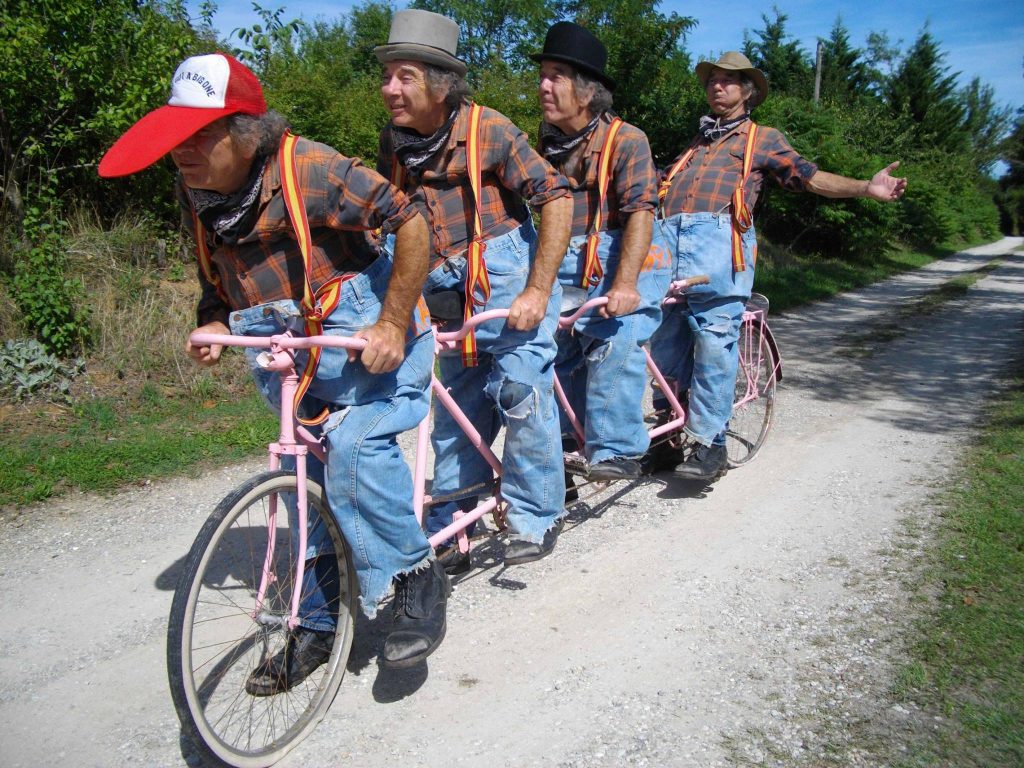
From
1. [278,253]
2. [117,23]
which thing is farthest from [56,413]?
[278,253]

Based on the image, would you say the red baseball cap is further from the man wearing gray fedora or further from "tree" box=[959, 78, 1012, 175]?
"tree" box=[959, 78, 1012, 175]

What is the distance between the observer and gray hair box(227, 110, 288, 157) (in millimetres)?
2492

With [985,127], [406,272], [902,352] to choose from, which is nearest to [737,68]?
[406,272]

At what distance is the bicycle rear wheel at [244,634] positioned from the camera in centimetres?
239

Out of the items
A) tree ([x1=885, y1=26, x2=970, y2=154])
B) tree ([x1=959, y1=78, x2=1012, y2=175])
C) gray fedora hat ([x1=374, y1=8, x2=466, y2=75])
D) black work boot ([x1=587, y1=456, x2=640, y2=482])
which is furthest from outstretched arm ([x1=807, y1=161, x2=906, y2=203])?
tree ([x1=959, y1=78, x2=1012, y2=175])

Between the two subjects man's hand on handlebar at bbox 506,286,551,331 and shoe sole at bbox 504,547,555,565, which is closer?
man's hand on handlebar at bbox 506,286,551,331

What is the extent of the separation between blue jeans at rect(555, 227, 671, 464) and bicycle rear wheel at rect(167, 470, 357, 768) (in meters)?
1.67

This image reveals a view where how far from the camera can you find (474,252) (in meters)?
3.41

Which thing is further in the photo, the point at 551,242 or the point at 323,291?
the point at 551,242

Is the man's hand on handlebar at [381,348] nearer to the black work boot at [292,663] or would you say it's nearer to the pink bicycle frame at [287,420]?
the pink bicycle frame at [287,420]

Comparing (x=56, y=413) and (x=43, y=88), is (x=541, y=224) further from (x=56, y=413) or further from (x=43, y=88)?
(x=43, y=88)

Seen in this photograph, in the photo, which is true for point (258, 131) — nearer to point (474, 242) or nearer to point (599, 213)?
point (474, 242)

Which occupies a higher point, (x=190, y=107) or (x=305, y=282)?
(x=190, y=107)

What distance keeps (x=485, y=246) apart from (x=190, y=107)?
135 centimetres
